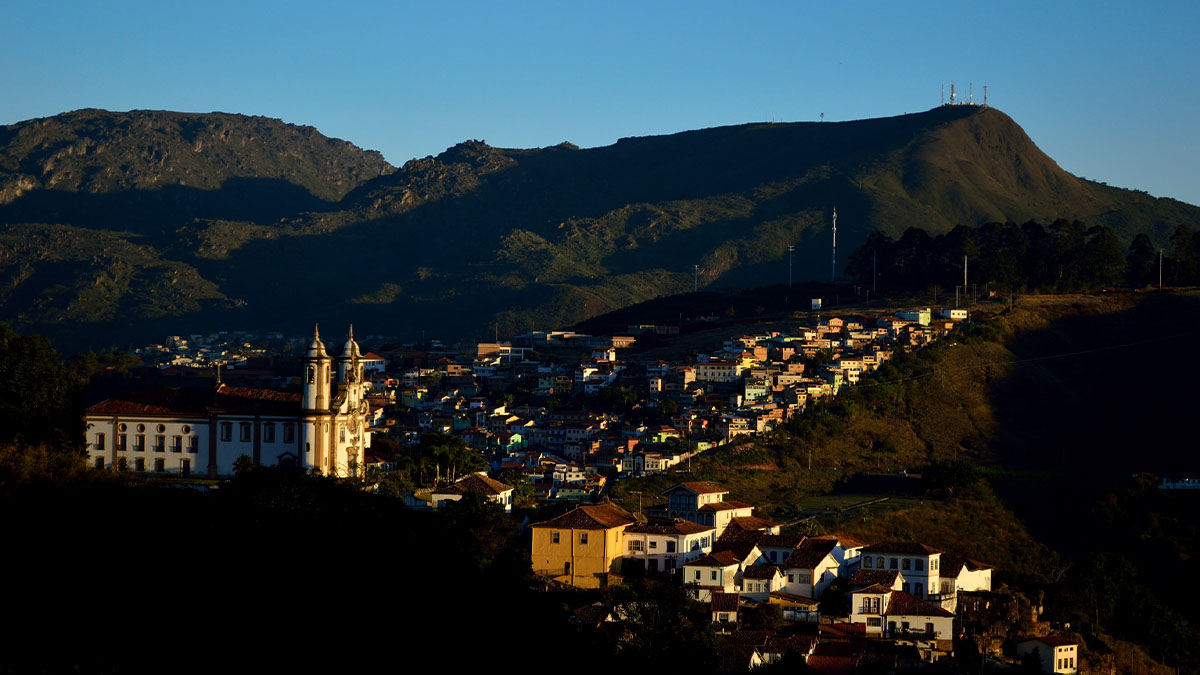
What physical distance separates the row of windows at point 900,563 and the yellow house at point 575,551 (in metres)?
7.52

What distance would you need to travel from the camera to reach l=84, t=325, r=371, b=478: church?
48906mm

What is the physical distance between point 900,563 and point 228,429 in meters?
20.7

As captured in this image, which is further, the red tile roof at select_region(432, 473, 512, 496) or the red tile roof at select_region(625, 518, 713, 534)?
the red tile roof at select_region(432, 473, 512, 496)

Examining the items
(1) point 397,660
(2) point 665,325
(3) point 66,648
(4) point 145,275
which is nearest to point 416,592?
(1) point 397,660

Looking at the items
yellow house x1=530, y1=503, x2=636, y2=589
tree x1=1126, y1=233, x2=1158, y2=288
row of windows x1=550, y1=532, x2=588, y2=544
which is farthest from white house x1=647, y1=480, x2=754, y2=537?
tree x1=1126, y1=233, x2=1158, y2=288

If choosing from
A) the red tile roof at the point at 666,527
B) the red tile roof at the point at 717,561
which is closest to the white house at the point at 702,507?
the red tile roof at the point at 666,527

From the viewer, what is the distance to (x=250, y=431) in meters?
49.3

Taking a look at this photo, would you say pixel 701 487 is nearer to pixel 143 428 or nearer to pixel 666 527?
pixel 666 527

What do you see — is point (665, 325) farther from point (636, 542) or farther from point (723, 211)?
point (723, 211)

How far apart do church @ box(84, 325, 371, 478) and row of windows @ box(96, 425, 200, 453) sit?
31mm

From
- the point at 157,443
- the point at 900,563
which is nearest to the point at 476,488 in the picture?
the point at 157,443

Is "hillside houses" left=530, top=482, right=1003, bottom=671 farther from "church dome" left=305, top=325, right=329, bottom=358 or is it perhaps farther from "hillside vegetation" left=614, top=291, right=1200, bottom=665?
"church dome" left=305, top=325, right=329, bottom=358

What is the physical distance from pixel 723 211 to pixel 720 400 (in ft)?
404

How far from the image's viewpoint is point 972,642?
41.9m
